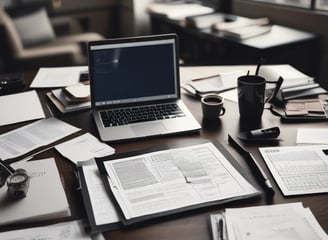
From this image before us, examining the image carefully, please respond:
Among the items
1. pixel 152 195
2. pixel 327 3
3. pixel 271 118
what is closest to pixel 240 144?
pixel 271 118

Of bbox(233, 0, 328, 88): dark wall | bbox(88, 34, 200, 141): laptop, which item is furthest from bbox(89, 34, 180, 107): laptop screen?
bbox(233, 0, 328, 88): dark wall

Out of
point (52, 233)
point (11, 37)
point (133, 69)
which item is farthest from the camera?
point (11, 37)

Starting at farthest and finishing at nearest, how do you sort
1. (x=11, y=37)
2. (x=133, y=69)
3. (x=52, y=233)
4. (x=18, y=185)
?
(x=11, y=37) → (x=133, y=69) → (x=18, y=185) → (x=52, y=233)

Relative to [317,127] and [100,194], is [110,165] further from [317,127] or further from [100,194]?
[317,127]

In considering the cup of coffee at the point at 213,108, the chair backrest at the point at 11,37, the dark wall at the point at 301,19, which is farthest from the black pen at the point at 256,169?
the chair backrest at the point at 11,37

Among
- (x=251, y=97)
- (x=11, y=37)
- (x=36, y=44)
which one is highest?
(x=251, y=97)

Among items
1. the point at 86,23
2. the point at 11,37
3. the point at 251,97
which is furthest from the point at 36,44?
the point at 251,97

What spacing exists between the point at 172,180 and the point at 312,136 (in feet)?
1.70

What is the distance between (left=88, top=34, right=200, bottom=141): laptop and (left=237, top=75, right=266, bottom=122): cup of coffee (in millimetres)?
179

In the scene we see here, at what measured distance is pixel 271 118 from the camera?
1415 mm

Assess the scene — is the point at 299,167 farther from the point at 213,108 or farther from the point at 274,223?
the point at 213,108

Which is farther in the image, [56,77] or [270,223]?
[56,77]

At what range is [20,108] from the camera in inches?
59.9

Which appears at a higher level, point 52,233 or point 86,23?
point 52,233
